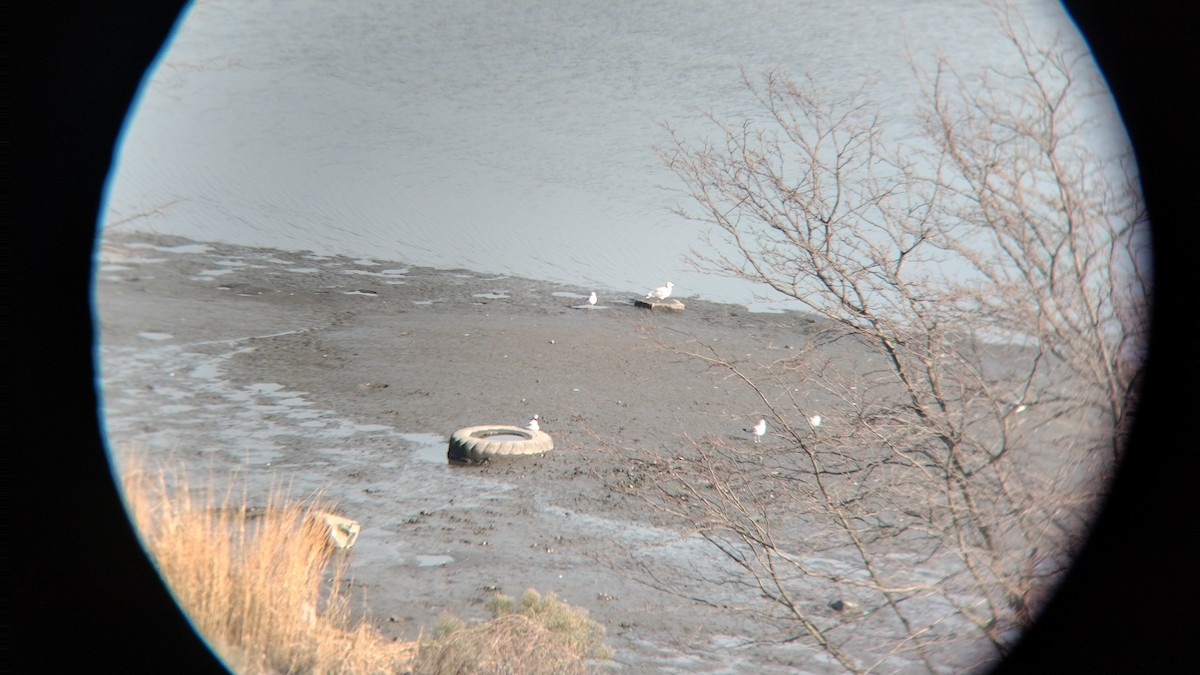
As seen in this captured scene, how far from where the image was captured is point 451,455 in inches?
464

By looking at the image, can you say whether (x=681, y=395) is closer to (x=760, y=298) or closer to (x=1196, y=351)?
(x=760, y=298)

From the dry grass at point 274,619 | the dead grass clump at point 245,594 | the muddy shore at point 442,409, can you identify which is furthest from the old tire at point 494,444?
the dead grass clump at point 245,594

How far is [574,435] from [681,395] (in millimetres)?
2889

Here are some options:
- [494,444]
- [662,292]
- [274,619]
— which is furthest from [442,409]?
[274,619]

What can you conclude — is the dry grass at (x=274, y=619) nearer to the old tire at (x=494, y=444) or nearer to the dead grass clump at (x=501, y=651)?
the dead grass clump at (x=501, y=651)

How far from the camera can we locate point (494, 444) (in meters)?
11.5

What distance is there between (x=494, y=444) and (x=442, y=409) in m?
2.90

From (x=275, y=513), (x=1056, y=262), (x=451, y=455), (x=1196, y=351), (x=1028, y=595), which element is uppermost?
(x=1056, y=262)

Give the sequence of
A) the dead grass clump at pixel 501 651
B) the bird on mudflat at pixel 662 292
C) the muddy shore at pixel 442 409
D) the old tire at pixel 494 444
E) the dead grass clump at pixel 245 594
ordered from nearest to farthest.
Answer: the dead grass clump at pixel 245 594 < the dead grass clump at pixel 501 651 < the muddy shore at pixel 442 409 < the old tire at pixel 494 444 < the bird on mudflat at pixel 662 292

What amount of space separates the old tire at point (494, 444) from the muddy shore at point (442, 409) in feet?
0.66

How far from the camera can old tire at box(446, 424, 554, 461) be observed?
450 inches

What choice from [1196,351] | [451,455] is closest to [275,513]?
[1196,351]

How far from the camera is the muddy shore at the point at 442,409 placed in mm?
7859

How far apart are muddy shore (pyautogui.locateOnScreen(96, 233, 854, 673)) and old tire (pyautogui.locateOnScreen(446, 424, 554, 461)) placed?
20cm
